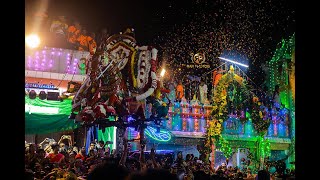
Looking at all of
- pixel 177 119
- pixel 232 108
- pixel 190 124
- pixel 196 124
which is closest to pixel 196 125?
pixel 196 124

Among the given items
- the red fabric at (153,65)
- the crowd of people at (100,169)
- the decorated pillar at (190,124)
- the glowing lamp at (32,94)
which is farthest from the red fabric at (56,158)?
the decorated pillar at (190,124)

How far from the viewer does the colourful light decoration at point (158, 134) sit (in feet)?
65.0

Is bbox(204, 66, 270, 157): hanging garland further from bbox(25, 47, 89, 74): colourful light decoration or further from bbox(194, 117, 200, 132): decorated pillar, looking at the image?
bbox(25, 47, 89, 74): colourful light decoration

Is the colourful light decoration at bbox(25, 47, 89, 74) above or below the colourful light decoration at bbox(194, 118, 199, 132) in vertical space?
above

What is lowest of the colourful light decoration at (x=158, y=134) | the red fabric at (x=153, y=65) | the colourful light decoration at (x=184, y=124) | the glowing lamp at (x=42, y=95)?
the colourful light decoration at (x=158, y=134)

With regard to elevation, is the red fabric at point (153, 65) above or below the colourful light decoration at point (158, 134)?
above

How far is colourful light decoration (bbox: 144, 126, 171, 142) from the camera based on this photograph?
1982 centimetres

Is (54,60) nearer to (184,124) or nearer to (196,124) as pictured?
(184,124)

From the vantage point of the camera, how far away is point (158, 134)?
66.7 feet

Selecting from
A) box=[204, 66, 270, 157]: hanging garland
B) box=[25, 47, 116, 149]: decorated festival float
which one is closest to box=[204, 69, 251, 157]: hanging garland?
box=[204, 66, 270, 157]: hanging garland

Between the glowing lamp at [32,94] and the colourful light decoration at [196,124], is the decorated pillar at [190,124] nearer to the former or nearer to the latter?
the colourful light decoration at [196,124]

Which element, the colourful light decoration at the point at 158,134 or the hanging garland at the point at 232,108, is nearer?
the colourful light decoration at the point at 158,134
